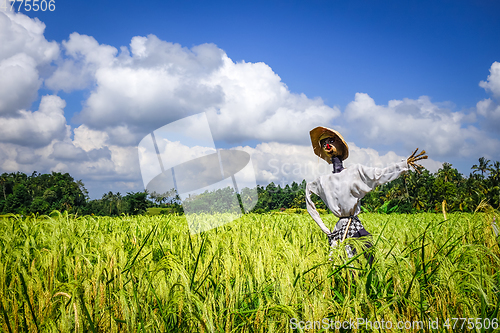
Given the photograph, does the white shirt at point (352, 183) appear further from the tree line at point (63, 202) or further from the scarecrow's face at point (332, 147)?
the tree line at point (63, 202)

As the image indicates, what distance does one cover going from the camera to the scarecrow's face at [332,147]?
3.01m

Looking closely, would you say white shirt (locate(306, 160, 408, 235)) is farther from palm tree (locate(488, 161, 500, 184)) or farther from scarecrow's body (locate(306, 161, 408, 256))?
palm tree (locate(488, 161, 500, 184))

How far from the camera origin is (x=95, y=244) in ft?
9.18

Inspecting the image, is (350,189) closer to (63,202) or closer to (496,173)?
(63,202)

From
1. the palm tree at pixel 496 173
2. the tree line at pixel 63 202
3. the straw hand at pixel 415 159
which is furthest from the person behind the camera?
the palm tree at pixel 496 173

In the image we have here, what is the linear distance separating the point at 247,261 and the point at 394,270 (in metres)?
1.04

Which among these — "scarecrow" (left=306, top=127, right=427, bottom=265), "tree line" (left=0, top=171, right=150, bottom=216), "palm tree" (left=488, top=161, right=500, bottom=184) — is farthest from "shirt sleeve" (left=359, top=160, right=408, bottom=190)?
"palm tree" (left=488, top=161, right=500, bottom=184)

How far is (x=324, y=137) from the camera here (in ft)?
10.4

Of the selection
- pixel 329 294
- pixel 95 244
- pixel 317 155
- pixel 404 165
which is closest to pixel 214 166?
pixel 317 155

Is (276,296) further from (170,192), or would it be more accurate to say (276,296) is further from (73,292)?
(170,192)

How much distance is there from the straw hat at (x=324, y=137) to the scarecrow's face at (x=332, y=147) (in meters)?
0.03

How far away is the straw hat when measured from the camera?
3021 mm

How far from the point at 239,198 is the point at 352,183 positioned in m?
3.78

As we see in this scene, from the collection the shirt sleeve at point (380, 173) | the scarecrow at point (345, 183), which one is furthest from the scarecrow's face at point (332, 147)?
the shirt sleeve at point (380, 173)
